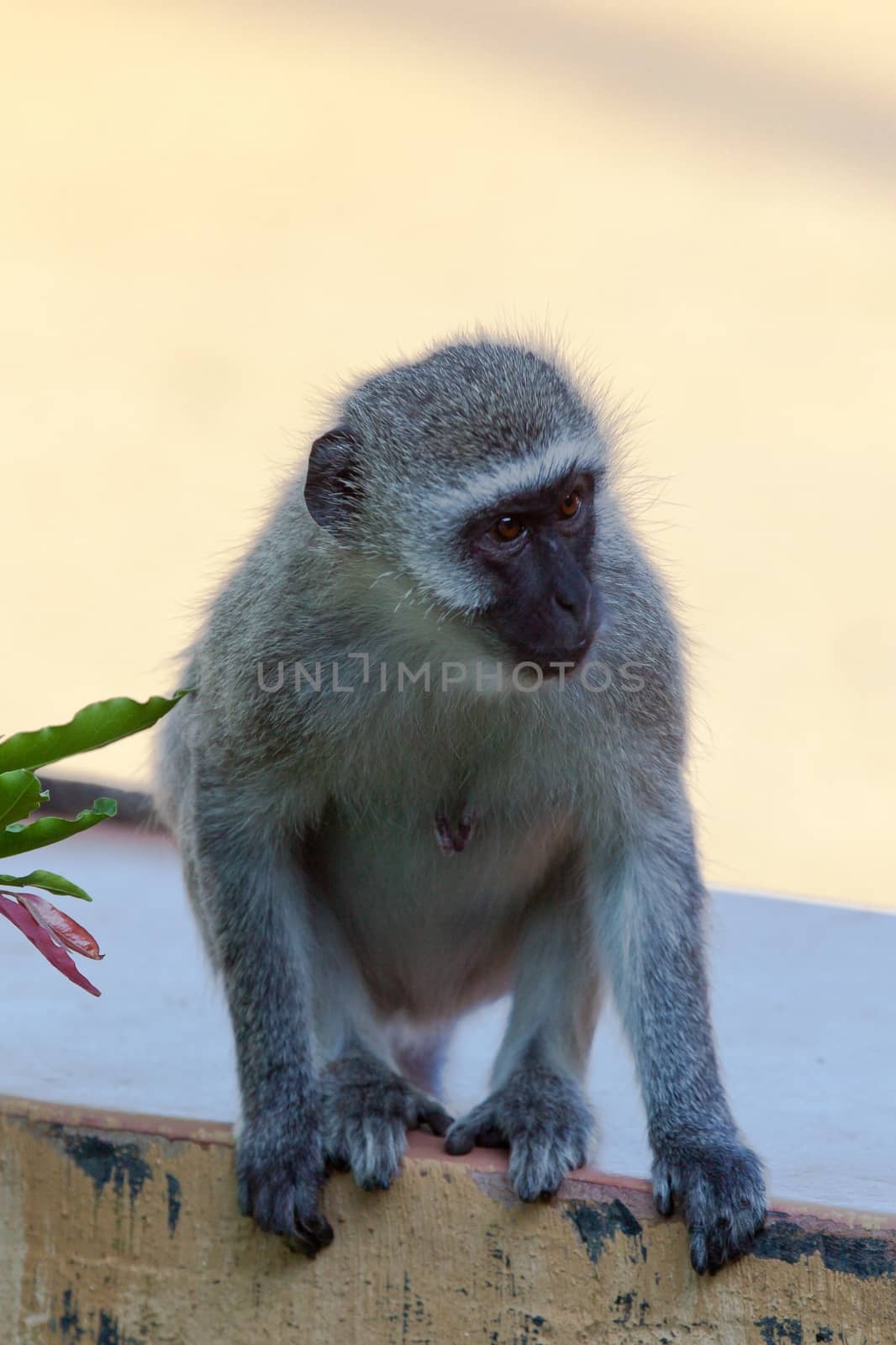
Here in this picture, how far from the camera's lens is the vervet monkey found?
128 inches

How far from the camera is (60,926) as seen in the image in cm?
256

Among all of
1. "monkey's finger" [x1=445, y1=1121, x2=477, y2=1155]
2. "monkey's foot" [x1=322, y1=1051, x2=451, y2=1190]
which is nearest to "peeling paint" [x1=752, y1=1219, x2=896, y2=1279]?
"monkey's finger" [x1=445, y1=1121, x2=477, y2=1155]

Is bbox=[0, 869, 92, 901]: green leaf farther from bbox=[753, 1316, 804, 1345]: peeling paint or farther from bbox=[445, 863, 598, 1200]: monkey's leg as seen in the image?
bbox=[753, 1316, 804, 1345]: peeling paint

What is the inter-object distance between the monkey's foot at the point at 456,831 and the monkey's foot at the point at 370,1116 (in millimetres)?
480

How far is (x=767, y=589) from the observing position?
10.6 metres

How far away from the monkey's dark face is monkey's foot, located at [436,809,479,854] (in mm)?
479

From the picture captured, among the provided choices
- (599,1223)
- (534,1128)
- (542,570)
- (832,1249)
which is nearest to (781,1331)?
(832,1249)

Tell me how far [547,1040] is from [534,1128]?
1.40ft

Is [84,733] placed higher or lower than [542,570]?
lower

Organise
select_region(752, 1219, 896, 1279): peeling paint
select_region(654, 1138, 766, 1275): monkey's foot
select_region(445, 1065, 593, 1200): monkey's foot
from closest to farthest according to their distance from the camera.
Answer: select_region(752, 1219, 896, 1279): peeling paint → select_region(654, 1138, 766, 1275): monkey's foot → select_region(445, 1065, 593, 1200): monkey's foot

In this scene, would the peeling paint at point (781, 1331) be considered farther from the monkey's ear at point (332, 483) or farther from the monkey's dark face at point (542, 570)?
the monkey's ear at point (332, 483)

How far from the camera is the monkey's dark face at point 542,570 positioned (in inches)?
124

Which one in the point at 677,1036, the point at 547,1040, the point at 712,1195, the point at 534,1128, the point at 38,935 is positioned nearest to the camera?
the point at 38,935

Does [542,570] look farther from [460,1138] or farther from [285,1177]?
[285,1177]
